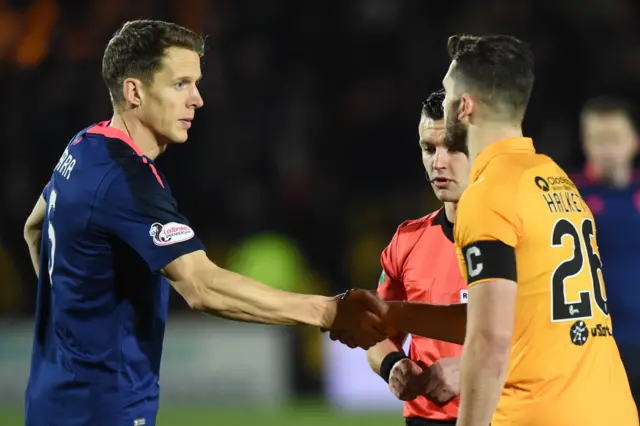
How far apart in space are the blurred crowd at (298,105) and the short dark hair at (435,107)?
851 cm

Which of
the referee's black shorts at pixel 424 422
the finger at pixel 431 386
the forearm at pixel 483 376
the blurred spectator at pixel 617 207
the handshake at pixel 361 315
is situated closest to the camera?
the forearm at pixel 483 376

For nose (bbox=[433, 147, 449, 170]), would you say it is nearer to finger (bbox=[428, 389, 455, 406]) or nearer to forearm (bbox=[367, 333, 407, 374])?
forearm (bbox=[367, 333, 407, 374])

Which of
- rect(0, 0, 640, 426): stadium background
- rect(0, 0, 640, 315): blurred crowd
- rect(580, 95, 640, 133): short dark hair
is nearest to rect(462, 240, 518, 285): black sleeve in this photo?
rect(580, 95, 640, 133): short dark hair

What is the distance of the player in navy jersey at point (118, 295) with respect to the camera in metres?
3.86

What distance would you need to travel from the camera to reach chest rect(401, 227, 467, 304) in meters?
4.38

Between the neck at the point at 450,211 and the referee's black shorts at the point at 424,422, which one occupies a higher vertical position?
the neck at the point at 450,211

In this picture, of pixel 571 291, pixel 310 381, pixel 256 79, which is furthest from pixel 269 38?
pixel 571 291

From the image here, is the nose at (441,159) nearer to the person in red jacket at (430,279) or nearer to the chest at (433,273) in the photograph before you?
the person in red jacket at (430,279)

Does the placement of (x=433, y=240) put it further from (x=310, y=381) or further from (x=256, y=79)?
(x=256, y=79)

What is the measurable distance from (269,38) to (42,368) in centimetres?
1128

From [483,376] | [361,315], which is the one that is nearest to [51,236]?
[361,315]

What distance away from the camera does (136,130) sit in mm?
4246

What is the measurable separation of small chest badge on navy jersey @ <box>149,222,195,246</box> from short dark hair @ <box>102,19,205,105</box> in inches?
26.9

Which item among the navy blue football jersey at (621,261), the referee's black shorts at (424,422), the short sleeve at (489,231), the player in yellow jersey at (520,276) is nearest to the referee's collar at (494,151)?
the player in yellow jersey at (520,276)
